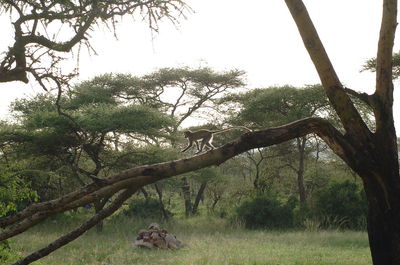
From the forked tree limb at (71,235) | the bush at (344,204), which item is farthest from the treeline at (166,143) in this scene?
the forked tree limb at (71,235)

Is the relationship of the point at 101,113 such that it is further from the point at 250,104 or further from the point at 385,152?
the point at 385,152

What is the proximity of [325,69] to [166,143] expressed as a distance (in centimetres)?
1948

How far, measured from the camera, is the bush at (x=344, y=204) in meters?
16.5

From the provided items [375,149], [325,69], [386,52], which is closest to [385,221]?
[375,149]

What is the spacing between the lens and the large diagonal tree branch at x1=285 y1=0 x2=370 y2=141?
2.91m

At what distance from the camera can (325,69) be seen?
3.04 meters

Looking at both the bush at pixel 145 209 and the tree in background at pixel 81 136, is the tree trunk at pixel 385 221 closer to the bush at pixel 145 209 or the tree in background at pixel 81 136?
the tree in background at pixel 81 136

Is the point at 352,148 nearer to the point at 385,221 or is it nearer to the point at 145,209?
the point at 385,221

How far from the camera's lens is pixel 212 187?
2667 cm

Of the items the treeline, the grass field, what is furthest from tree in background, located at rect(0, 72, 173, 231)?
the grass field

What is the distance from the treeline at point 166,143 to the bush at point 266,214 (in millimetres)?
40

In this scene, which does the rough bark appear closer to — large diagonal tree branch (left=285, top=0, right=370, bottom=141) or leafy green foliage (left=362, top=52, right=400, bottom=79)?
large diagonal tree branch (left=285, top=0, right=370, bottom=141)

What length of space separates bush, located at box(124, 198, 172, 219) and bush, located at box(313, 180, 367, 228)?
7265 mm

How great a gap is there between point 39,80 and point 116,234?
11.3 m
